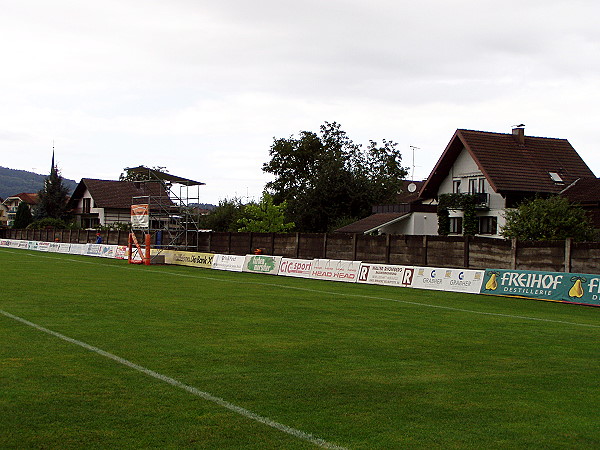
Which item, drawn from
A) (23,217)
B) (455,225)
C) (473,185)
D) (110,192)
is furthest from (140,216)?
(23,217)

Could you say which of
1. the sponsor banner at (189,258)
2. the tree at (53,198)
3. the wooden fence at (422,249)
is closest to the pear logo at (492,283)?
the wooden fence at (422,249)

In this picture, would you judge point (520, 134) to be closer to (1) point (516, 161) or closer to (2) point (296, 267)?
(1) point (516, 161)

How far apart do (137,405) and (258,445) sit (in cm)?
186

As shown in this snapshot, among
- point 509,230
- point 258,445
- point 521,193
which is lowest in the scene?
point 258,445

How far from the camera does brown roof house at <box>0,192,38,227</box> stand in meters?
164

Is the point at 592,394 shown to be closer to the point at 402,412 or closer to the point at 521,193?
the point at 402,412

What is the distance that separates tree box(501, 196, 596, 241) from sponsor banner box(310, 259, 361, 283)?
10310 millimetres

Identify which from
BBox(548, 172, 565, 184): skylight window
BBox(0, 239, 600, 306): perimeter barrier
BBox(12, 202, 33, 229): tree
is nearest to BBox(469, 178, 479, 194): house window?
BBox(548, 172, 565, 184): skylight window

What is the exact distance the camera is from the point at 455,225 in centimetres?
5641

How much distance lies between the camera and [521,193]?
169 ft

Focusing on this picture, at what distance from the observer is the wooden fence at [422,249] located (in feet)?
88.9

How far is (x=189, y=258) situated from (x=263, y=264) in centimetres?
822

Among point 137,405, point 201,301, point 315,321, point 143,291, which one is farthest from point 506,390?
point 143,291

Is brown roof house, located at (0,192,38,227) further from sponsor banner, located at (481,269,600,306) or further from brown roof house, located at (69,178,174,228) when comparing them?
sponsor banner, located at (481,269,600,306)
